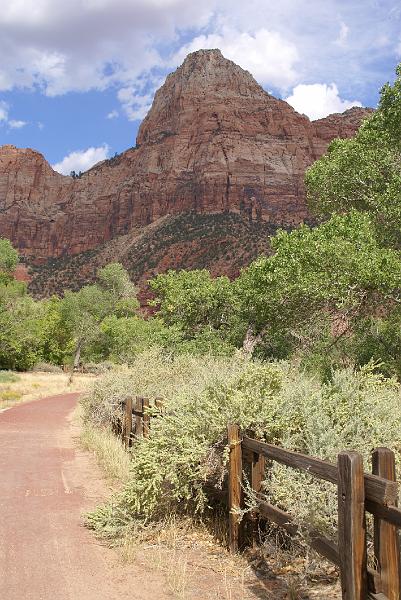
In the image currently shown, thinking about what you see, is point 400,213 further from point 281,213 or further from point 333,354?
point 281,213

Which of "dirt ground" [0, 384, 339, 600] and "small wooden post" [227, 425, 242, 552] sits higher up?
"small wooden post" [227, 425, 242, 552]

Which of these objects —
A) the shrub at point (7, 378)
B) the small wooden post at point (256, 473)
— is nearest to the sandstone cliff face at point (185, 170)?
the shrub at point (7, 378)

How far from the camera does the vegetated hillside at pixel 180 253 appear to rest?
3510 inches

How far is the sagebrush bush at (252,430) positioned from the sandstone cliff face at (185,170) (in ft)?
411

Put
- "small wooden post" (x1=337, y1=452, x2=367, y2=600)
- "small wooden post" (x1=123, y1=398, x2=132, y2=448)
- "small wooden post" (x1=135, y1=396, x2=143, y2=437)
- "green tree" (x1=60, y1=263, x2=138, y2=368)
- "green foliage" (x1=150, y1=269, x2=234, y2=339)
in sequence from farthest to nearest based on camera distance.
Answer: "green tree" (x1=60, y1=263, x2=138, y2=368) < "green foliage" (x1=150, y1=269, x2=234, y2=339) < "small wooden post" (x1=123, y1=398, x2=132, y2=448) < "small wooden post" (x1=135, y1=396, x2=143, y2=437) < "small wooden post" (x1=337, y1=452, x2=367, y2=600)

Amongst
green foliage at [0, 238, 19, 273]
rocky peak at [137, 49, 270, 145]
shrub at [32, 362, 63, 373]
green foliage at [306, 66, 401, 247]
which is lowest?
shrub at [32, 362, 63, 373]

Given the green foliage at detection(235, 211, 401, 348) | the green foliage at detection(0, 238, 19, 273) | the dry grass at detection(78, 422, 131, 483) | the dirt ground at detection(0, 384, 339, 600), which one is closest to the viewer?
the dirt ground at detection(0, 384, 339, 600)

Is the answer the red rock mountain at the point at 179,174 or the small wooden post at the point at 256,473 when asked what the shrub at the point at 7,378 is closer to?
the small wooden post at the point at 256,473

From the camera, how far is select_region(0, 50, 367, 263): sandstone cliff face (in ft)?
472

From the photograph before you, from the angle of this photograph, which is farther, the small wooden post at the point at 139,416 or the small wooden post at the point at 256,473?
the small wooden post at the point at 139,416

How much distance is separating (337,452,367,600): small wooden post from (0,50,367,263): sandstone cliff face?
128276 millimetres

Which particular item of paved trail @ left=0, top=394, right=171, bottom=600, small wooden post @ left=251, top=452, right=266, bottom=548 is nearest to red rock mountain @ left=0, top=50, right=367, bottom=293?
paved trail @ left=0, top=394, right=171, bottom=600

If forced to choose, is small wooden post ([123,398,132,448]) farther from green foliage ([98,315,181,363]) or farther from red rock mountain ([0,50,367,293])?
red rock mountain ([0,50,367,293])

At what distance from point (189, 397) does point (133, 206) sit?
15171 centimetres
